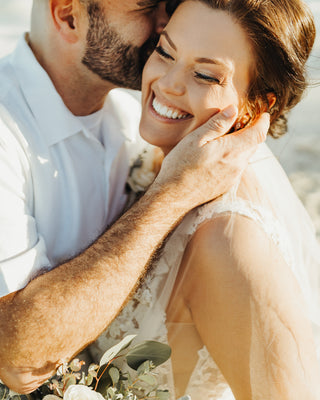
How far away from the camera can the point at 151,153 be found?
290cm

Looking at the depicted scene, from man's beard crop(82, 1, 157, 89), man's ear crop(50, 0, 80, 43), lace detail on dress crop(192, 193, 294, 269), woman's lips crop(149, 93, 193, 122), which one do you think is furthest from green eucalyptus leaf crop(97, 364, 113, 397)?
man's ear crop(50, 0, 80, 43)

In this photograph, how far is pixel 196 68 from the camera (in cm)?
217

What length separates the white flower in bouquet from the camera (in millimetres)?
1755

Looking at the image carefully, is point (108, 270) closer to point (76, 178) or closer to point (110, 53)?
point (76, 178)

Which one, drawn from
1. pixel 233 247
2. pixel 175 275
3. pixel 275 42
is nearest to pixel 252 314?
pixel 233 247

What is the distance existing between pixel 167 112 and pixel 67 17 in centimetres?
83

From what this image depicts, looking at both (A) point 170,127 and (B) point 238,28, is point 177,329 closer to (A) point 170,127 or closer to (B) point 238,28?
(A) point 170,127

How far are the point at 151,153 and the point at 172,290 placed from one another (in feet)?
3.39

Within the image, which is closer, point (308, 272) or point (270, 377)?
point (270, 377)

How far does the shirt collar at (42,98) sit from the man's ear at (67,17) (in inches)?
8.1

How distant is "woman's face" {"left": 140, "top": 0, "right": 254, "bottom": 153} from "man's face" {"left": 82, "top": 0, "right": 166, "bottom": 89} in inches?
15.6

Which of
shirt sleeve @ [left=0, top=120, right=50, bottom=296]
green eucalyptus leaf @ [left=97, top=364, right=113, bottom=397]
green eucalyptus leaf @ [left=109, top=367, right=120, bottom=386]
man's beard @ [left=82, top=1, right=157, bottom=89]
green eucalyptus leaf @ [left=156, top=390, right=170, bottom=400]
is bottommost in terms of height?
green eucalyptus leaf @ [left=156, top=390, right=170, bottom=400]

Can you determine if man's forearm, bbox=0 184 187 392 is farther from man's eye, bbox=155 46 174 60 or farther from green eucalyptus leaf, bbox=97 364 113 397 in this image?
man's eye, bbox=155 46 174 60

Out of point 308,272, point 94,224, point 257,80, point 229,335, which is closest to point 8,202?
point 94,224
